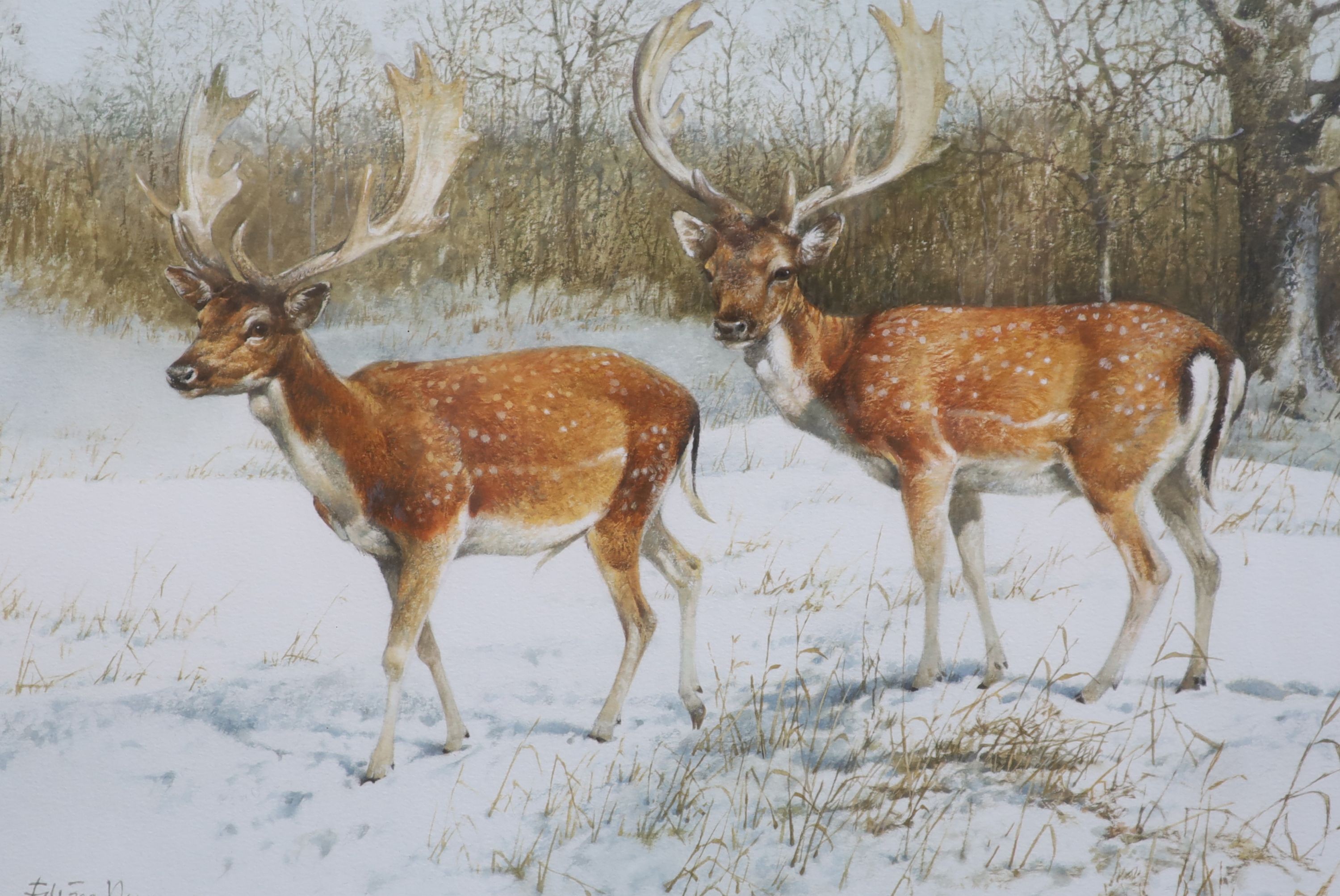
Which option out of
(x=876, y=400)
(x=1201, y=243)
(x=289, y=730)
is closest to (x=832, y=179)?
Answer: (x=876, y=400)

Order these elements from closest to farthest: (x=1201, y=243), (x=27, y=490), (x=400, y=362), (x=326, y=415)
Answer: (x=326, y=415) < (x=400, y=362) < (x=27, y=490) < (x=1201, y=243)

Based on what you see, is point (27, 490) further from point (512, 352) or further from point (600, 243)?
point (600, 243)

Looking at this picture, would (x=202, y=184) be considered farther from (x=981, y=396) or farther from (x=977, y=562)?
(x=977, y=562)

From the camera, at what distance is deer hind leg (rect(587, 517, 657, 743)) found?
296 cm

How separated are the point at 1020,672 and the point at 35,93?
304 cm

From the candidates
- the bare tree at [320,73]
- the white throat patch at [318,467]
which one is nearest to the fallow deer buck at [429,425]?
the white throat patch at [318,467]

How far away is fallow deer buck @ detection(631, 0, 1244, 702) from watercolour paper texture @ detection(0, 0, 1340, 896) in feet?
0.04

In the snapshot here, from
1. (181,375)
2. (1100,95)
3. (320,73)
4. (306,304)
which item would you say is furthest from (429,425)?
(1100,95)

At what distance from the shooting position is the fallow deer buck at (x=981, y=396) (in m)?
3.00

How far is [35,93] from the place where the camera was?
→ 11.1ft

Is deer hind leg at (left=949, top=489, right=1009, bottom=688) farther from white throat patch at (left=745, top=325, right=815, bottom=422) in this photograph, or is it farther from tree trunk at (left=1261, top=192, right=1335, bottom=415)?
tree trunk at (left=1261, top=192, right=1335, bottom=415)

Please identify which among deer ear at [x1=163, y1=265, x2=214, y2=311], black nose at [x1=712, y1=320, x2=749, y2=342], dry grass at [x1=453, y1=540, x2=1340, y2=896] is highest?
deer ear at [x1=163, y1=265, x2=214, y2=311]

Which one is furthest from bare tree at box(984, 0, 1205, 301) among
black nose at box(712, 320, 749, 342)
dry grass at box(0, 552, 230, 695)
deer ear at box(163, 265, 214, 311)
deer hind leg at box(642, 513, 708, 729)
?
dry grass at box(0, 552, 230, 695)
